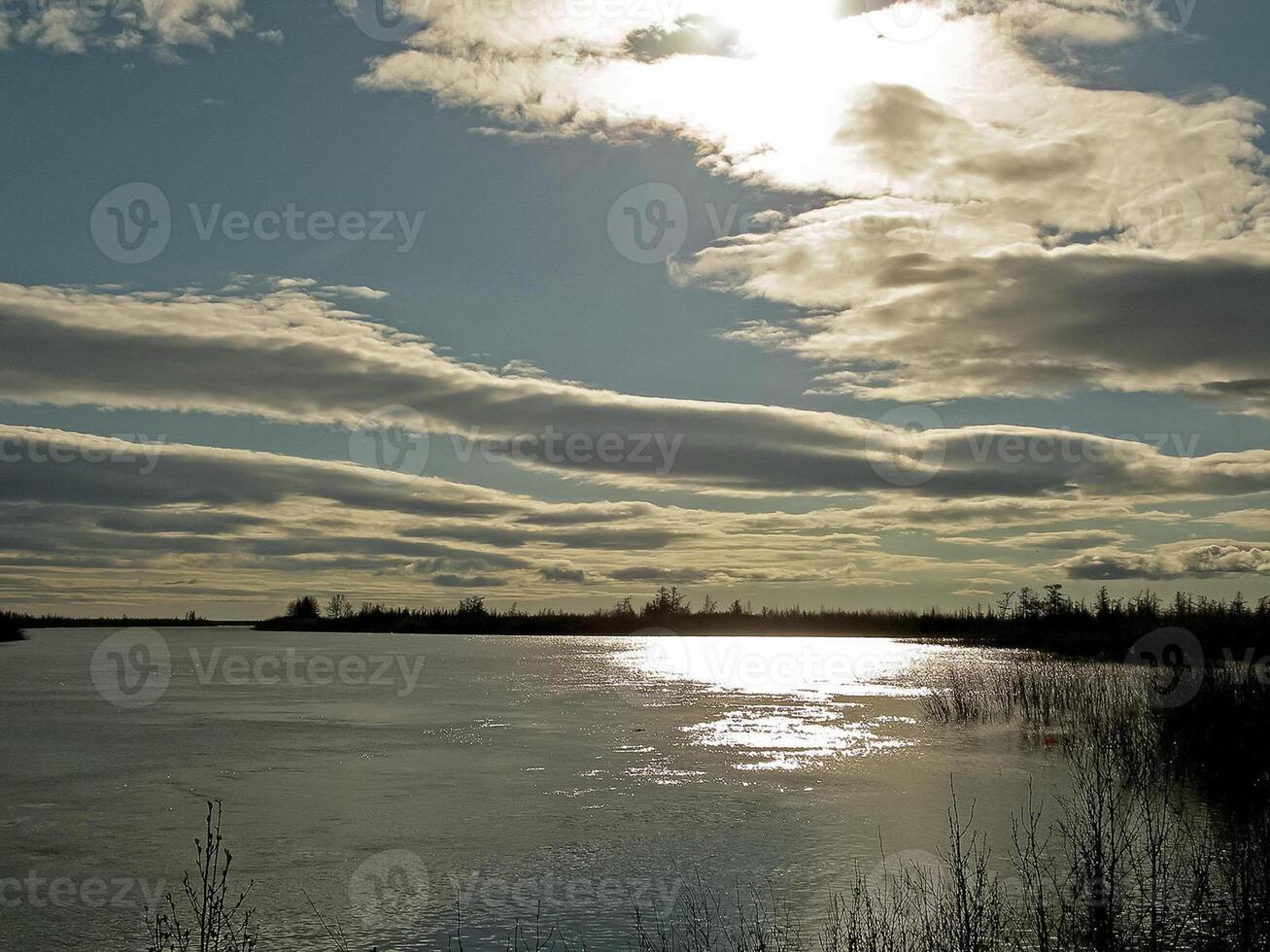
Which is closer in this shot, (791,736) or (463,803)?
(463,803)

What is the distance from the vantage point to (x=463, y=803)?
18484 millimetres

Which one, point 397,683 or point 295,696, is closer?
point 295,696

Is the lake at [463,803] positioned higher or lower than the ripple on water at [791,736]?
higher

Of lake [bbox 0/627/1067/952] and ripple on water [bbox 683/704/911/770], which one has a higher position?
lake [bbox 0/627/1067/952]

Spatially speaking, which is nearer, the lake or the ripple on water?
the lake

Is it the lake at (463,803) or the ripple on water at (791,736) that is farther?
the ripple on water at (791,736)

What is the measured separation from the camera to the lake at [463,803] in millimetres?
12406

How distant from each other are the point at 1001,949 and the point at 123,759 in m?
19.1

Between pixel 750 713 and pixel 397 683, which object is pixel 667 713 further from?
pixel 397 683

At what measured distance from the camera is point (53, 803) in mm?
17828

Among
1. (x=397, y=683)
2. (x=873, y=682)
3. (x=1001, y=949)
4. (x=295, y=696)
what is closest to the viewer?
(x=1001, y=949)

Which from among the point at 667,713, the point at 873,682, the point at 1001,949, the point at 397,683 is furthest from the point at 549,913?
the point at 873,682

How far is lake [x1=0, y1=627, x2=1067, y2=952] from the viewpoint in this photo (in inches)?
488

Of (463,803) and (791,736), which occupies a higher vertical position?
(463,803)
